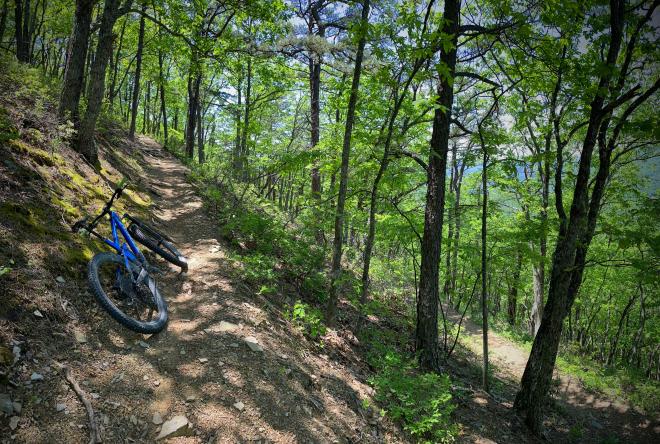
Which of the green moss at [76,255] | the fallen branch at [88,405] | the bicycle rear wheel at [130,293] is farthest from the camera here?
the green moss at [76,255]

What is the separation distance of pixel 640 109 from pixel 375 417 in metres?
14.6

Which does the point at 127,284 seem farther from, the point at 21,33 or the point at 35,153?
the point at 21,33

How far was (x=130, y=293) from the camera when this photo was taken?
182 inches

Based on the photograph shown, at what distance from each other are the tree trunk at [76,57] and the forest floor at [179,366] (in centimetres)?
143

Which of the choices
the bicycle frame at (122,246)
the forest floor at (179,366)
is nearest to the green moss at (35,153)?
the forest floor at (179,366)

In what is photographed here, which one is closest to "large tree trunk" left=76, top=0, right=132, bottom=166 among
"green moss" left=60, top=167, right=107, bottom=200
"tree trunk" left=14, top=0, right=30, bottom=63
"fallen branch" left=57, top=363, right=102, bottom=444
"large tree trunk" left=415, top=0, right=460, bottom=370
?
"green moss" left=60, top=167, right=107, bottom=200

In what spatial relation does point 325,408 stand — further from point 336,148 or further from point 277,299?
point 336,148

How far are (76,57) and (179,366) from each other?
760 centimetres

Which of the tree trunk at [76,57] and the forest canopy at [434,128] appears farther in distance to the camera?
the tree trunk at [76,57]

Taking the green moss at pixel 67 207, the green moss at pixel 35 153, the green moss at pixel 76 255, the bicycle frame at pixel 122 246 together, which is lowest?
the green moss at pixel 76 255

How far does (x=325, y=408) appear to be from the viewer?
16.4 feet

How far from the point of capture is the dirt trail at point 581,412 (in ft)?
32.1

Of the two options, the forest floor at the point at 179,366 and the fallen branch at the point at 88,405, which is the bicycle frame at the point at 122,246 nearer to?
the forest floor at the point at 179,366

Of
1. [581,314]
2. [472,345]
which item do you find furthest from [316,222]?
[581,314]
